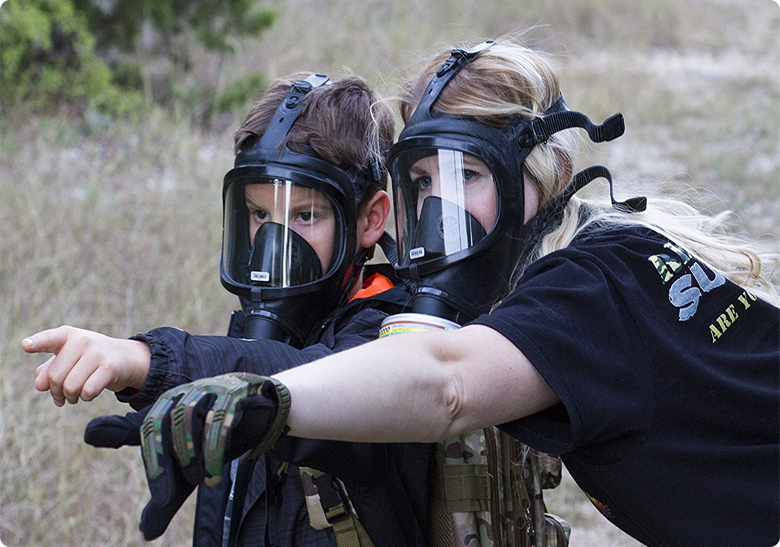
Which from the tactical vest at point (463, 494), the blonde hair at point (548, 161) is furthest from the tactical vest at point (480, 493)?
the blonde hair at point (548, 161)

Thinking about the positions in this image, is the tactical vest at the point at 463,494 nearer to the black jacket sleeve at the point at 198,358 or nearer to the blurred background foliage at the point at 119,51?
the black jacket sleeve at the point at 198,358

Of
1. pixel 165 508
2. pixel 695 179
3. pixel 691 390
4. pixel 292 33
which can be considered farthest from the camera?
pixel 292 33

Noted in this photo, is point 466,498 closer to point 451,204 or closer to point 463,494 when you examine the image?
point 463,494

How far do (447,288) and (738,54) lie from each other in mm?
11595

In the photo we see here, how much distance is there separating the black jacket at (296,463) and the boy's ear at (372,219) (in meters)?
0.29

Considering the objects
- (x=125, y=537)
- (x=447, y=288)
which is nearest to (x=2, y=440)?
(x=125, y=537)

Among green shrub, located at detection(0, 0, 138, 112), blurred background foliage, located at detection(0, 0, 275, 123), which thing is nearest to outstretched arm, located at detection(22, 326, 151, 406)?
blurred background foliage, located at detection(0, 0, 275, 123)

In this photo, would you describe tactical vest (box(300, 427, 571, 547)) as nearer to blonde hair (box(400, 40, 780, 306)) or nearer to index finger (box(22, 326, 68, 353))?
blonde hair (box(400, 40, 780, 306))

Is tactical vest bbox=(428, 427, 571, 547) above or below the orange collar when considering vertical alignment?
below

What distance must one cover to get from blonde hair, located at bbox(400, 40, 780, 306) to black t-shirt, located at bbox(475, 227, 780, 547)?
122 mm

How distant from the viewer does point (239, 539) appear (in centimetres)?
229

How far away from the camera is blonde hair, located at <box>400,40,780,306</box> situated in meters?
2.17

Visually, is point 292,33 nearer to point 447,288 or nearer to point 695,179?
point 695,179

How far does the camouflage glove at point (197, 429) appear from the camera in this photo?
4.29ft
